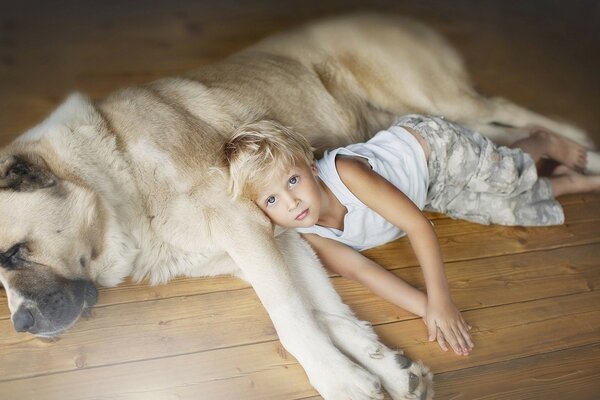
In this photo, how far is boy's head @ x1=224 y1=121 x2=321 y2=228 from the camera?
5.45 ft

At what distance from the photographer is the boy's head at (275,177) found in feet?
5.45

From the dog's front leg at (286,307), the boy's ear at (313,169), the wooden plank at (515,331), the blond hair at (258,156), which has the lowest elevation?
the wooden plank at (515,331)

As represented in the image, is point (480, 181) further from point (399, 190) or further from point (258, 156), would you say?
point (258, 156)

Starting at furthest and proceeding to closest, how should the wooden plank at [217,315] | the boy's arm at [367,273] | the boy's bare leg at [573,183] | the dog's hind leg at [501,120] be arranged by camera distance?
1. the dog's hind leg at [501,120]
2. the boy's bare leg at [573,183]
3. the boy's arm at [367,273]
4. the wooden plank at [217,315]

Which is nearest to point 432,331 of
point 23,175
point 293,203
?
point 293,203

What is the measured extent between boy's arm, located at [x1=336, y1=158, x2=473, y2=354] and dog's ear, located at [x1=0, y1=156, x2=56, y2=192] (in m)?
0.81

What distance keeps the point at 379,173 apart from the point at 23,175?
1000 millimetres

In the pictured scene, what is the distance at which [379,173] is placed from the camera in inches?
73.5

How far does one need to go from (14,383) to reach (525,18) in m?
1.93

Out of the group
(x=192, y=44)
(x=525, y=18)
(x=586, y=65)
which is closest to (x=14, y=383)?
(x=192, y=44)

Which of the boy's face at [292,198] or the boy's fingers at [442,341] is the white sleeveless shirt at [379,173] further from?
the boy's fingers at [442,341]

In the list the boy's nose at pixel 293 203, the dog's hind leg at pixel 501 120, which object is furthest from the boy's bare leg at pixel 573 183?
the boy's nose at pixel 293 203

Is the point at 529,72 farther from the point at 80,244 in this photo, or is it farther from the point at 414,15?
the point at 80,244

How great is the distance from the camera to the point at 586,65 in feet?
7.80
